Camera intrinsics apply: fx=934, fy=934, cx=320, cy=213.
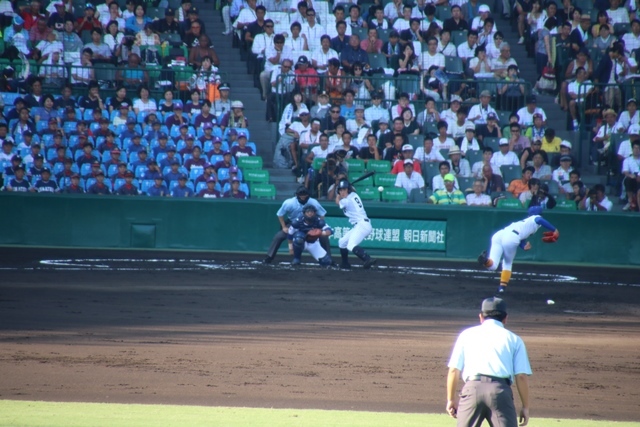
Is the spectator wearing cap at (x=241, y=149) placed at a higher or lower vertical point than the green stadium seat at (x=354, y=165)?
higher

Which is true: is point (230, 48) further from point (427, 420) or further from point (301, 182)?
point (427, 420)

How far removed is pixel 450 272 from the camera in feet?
63.8

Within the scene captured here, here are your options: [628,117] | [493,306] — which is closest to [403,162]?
[628,117]

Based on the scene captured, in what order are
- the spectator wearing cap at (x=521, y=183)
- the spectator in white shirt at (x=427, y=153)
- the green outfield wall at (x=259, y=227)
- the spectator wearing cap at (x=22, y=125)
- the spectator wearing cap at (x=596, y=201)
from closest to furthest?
the spectator wearing cap at (x=22, y=125) → the green outfield wall at (x=259, y=227) → the spectator wearing cap at (x=521, y=183) → the spectator wearing cap at (x=596, y=201) → the spectator in white shirt at (x=427, y=153)

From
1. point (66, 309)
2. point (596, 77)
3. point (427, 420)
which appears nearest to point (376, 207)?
point (596, 77)

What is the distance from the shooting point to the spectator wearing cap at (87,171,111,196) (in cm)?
2120

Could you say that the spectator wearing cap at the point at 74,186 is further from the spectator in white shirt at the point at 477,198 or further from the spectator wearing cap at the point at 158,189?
the spectator in white shirt at the point at 477,198

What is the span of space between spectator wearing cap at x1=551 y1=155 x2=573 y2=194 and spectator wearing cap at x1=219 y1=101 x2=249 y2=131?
298 inches

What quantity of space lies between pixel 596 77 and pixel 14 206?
15072mm

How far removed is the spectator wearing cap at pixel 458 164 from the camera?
2209cm

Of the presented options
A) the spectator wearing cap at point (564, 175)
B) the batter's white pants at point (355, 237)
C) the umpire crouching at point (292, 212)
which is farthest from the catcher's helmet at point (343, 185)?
the spectator wearing cap at point (564, 175)

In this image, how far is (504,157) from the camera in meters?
22.4

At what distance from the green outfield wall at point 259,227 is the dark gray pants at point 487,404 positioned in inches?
609

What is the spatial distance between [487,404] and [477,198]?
632 inches
